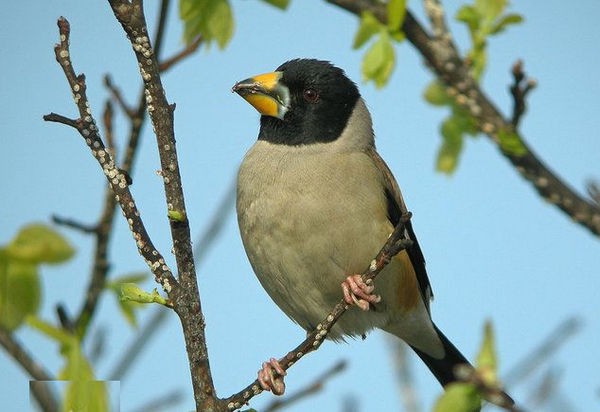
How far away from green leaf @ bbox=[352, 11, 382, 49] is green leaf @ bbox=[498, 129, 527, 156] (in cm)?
47

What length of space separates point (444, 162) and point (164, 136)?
1027 mm

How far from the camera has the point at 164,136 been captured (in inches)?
115

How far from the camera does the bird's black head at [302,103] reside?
5102 millimetres

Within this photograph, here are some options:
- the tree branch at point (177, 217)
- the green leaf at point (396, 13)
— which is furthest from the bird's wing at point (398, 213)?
the green leaf at point (396, 13)

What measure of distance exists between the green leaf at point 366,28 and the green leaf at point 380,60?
2cm

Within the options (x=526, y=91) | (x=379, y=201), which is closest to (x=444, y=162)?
(x=526, y=91)

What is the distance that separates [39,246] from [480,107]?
1102mm

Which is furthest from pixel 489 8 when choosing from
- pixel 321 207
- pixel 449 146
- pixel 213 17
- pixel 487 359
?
pixel 321 207

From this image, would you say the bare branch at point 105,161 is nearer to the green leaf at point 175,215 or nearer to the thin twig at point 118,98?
the green leaf at point 175,215

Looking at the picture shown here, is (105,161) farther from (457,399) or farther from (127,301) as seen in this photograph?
(457,399)

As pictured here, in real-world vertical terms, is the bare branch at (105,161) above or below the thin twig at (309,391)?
above

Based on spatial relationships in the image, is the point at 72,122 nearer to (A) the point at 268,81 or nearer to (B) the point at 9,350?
(B) the point at 9,350

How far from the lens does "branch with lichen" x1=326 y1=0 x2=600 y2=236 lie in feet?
6.40

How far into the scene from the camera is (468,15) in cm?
232
